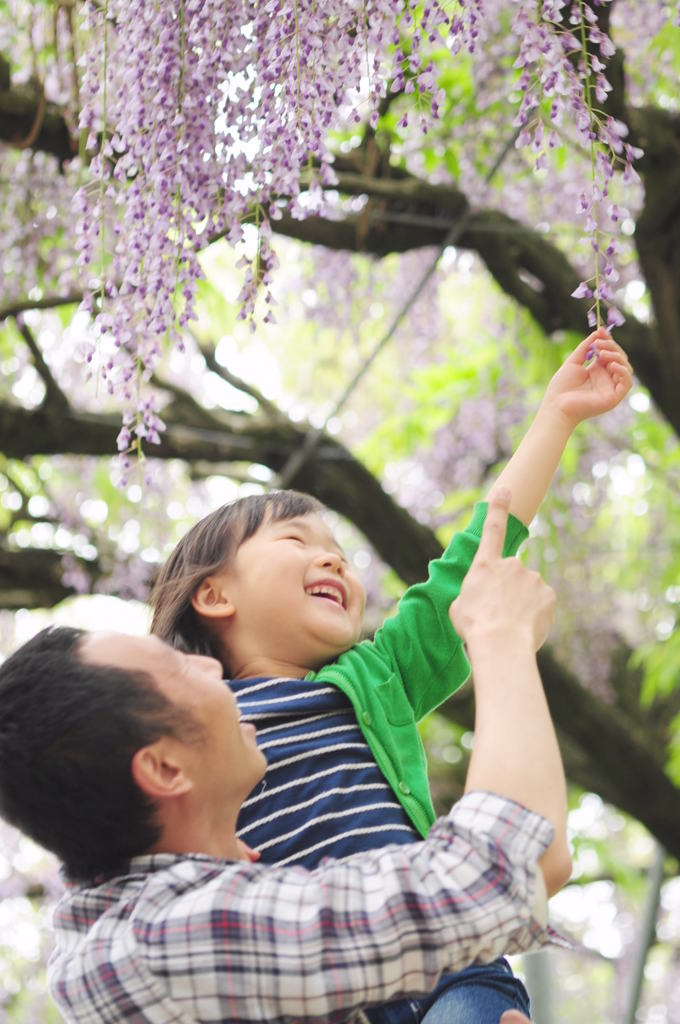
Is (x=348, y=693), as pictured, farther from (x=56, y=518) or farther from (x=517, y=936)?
(x=56, y=518)

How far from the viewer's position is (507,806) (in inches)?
53.0

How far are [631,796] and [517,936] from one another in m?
4.40

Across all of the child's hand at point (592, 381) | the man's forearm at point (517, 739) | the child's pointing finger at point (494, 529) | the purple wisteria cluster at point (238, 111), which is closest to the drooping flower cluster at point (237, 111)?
the purple wisteria cluster at point (238, 111)

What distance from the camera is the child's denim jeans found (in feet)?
5.58

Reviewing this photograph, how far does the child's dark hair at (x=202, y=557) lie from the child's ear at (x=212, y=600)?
1 cm

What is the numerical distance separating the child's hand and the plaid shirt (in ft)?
2.32

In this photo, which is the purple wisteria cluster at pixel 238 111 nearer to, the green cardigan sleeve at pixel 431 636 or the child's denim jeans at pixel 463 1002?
the green cardigan sleeve at pixel 431 636

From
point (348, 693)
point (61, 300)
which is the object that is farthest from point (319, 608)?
point (61, 300)

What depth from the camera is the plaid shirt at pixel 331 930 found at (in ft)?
4.27

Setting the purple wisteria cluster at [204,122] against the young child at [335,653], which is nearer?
the young child at [335,653]

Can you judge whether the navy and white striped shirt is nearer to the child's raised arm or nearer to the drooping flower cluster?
the child's raised arm

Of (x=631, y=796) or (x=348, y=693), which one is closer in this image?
(x=348, y=693)

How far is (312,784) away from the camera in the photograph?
179 cm

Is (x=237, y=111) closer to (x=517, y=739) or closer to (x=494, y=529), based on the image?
(x=494, y=529)
